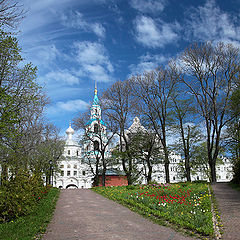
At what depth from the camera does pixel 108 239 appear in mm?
5840

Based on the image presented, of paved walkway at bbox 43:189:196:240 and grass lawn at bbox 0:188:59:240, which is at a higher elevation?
grass lawn at bbox 0:188:59:240

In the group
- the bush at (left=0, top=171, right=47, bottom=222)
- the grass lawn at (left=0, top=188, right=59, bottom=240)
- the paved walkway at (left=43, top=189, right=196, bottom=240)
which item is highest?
the bush at (left=0, top=171, right=47, bottom=222)

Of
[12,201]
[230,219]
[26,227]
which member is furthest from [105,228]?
[230,219]

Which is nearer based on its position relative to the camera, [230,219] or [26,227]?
[26,227]

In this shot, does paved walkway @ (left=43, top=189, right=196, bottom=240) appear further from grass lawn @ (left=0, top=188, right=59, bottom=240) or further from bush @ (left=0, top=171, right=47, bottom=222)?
bush @ (left=0, top=171, right=47, bottom=222)

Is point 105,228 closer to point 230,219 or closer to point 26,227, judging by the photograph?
point 26,227

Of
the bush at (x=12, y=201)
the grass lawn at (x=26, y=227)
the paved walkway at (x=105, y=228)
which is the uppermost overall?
the bush at (x=12, y=201)

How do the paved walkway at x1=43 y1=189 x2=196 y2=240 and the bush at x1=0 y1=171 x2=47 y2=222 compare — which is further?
the bush at x1=0 y1=171 x2=47 y2=222

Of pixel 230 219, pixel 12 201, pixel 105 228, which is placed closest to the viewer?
pixel 105 228

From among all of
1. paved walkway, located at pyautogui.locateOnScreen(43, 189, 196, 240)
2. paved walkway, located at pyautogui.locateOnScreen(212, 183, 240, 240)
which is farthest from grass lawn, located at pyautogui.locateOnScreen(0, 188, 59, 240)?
paved walkway, located at pyautogui.locateOnScreen(212, 183, 240, 240)

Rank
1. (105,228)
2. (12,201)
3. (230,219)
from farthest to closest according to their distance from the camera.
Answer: (12,201), (230,219), (105,228)

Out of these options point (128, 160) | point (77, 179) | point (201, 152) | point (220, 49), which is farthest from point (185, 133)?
point (77, 179)

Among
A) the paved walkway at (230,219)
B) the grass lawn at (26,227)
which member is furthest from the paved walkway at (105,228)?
the paved walkway at (230,219)

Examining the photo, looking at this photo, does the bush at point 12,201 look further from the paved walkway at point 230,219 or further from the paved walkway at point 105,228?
the paved walkway at point 230,219
